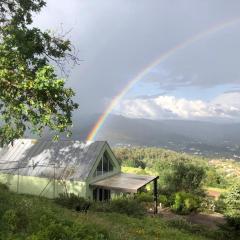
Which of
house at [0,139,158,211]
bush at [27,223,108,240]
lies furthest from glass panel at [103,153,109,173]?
bush at [27,223,108,240]

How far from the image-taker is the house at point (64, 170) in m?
29.4

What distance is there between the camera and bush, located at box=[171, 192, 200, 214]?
33069 millimetres

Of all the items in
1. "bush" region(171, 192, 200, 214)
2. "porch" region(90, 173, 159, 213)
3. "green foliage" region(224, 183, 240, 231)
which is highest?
"porch" region(90, 173, 159, 213)

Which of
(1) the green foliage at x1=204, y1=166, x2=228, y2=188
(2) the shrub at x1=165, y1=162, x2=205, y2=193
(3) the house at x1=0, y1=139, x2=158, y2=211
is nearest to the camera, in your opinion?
(3) the house at x1=0, y1=139, x2=158, y2=211

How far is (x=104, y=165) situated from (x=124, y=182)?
3.46 meters

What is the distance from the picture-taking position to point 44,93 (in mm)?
15148

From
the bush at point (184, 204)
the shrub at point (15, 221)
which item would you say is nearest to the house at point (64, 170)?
the bush at point (184, 204)

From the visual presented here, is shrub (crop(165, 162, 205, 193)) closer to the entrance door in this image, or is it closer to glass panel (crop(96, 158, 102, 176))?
the entrance door

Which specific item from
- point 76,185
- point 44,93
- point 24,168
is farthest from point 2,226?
point 24,168

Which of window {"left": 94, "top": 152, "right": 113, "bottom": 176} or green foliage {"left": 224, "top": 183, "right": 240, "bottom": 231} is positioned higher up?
window {"left": 94, "top": 152, "right": 113, "bottom": 176}

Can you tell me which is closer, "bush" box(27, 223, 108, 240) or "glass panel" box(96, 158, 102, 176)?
"bush" box(27, 223, 108, 240)

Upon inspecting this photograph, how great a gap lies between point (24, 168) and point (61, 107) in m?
17.0

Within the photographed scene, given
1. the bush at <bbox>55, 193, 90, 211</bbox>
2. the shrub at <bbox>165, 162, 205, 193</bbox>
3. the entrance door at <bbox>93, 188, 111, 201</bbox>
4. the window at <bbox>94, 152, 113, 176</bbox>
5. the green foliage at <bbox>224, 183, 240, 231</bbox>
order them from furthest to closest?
1. the shrub at <bbox>165, 162, 205, 193</bbox>
2. the window at <bbox>94, 152, 113, 176</bbox>
3. the entrance door at <bbox>93, 188, 111, 201</bbox>
4. the green foliage at <bbox>224, 183, 240, 231</bbox>
5. the bush at <bbox>55, 193, 90, 211</bbox>

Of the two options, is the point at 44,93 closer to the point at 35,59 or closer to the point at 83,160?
the point at 35,59
